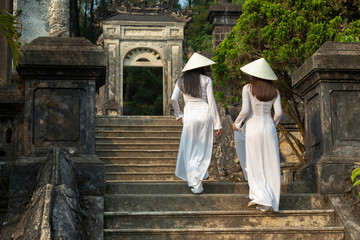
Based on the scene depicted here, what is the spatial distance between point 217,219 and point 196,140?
48.4 inches

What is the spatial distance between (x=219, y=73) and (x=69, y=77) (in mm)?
7092

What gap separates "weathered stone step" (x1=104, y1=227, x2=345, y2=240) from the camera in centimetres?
495

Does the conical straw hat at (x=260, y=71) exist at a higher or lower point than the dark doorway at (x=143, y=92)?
lower

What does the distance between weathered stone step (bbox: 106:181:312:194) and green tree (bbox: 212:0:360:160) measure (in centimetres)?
486

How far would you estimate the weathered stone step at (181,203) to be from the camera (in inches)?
215

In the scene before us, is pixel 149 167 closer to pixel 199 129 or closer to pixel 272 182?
pixel 199 129

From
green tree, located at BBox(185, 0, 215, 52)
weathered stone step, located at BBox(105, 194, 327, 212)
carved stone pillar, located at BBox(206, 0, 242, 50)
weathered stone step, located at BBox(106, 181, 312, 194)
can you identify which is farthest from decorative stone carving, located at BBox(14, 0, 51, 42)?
green tree, located at BBox(185, 0, 215, 52)

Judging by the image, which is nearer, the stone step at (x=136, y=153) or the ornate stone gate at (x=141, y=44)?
the stone step at (x=136, y=153)

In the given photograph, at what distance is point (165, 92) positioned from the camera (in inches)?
752

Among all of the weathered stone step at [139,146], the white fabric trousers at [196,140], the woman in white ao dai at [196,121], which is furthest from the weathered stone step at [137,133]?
the white fabric trousers at [196,140]

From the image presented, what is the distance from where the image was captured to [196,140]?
6262 millimetres

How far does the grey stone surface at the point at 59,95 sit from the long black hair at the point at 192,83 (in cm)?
110

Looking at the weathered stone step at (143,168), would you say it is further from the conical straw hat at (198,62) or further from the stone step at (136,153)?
the conical straw hat at (198,62)

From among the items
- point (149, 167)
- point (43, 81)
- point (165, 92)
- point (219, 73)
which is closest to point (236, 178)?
point (149, 167)
